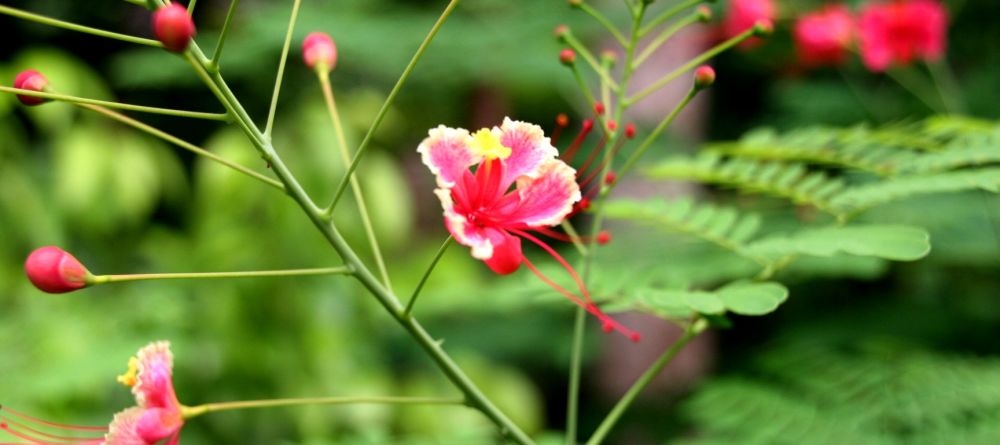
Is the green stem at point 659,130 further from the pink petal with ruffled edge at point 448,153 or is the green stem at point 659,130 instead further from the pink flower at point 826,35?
the pink flower at point 826,35

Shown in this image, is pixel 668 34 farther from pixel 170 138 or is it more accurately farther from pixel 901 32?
pixel 901 32

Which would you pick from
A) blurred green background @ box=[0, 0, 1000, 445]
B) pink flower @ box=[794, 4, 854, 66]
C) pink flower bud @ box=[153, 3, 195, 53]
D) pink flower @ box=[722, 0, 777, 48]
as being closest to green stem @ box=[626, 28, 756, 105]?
pink flower bud @ box=[153, 3, 195, 53]

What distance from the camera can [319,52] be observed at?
2.91ft

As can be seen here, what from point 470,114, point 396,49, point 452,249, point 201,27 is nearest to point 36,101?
point 396,49

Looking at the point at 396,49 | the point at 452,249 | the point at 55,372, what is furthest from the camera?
the point at 452,249

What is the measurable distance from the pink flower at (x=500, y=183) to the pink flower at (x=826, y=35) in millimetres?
1827

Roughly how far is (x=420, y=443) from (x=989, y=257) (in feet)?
4.71

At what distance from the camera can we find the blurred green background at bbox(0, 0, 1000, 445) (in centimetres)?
221

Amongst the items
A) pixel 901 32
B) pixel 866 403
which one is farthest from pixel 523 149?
pixel 901 32

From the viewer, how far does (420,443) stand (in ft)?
4.22

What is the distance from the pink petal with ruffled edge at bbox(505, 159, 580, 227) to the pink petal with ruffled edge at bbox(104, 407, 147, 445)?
329mm

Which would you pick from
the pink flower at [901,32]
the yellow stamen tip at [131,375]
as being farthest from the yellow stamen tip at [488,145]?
the pink flower at [901,32]

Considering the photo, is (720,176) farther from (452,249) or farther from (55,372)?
(452,249)

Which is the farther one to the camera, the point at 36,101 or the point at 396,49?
the point at 396,49
